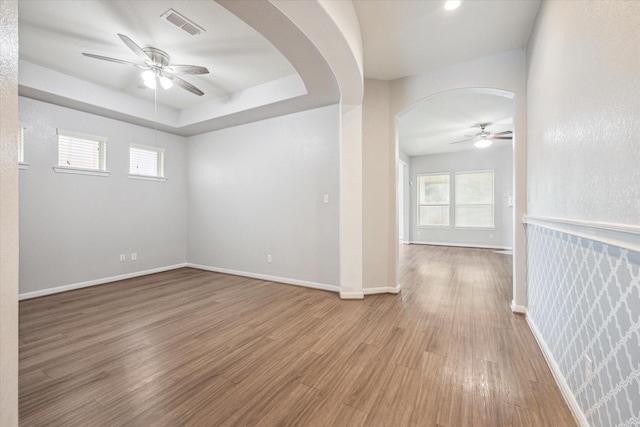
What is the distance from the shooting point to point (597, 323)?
3.95 ft

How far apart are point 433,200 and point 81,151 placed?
338 inches

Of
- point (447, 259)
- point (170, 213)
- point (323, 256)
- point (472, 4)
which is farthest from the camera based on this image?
point (447, 259)

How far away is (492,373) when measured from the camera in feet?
5.74

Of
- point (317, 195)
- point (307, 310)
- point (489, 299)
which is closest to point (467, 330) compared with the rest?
point (489, 299)

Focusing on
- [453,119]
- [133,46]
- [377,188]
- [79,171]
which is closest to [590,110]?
[377,188]

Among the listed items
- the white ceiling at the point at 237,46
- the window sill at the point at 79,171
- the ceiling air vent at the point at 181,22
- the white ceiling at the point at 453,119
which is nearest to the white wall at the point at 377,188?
the white ceiling at the point at 237,46

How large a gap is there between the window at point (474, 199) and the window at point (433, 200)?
346 millimetres

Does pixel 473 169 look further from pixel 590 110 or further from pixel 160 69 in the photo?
pixel 160 69

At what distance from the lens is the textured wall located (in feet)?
3.24

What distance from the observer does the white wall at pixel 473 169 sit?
705 centimetres

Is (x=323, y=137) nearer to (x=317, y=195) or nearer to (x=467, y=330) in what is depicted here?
(x=317, y=195)

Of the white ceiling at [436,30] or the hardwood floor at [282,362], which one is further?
the white ceiling at [436,30]

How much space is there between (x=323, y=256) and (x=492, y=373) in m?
2.34

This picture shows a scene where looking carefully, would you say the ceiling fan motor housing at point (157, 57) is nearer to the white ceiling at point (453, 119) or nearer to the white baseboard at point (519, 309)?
the white ceiling at point (453, 119)
